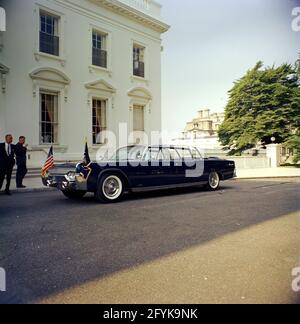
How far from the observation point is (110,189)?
7.13 meters

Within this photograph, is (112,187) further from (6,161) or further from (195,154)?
(6,161)

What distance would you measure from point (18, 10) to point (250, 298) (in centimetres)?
1365

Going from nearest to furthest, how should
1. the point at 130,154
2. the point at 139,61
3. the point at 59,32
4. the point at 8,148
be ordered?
the point at 130,154, the point at 8,148, the point at 59,32, the point at 139,61

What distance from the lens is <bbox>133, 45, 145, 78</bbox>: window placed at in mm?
16859

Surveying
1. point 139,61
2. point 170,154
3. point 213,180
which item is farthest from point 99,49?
point 213,180

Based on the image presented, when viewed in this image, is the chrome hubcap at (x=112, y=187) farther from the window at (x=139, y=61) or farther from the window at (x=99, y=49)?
the window at (x=139, y=61)

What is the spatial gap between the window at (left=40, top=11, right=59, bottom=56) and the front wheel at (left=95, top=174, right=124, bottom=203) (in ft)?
28.3

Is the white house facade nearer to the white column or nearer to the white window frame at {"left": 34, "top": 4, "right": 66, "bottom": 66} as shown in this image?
the white window frame at {"left": 34, "top": 4, "right": 66, "bottom": 66}

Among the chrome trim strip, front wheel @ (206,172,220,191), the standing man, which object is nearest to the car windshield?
the chrome trim strip

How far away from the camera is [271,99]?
29.2 metres

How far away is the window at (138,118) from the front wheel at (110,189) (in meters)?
9.89

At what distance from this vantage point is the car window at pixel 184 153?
8791 millimetres

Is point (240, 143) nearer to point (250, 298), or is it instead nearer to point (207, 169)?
point (207, 169)

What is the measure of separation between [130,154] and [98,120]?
772 cm
